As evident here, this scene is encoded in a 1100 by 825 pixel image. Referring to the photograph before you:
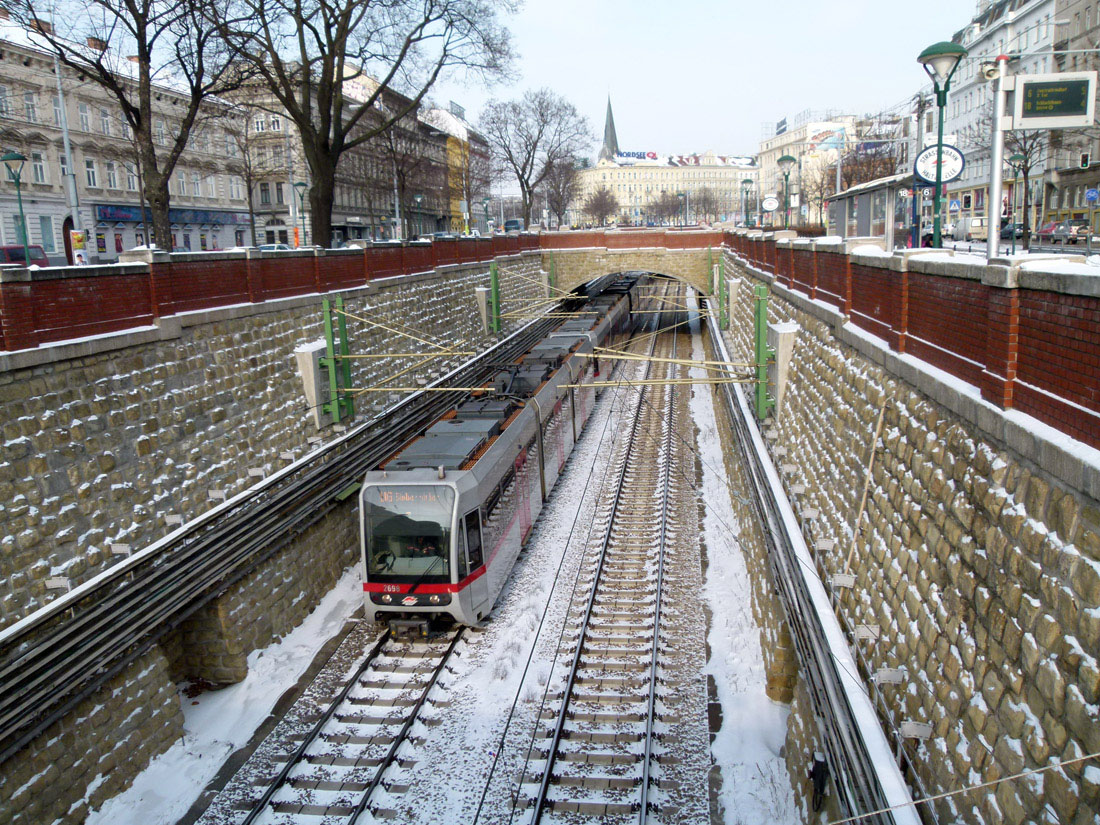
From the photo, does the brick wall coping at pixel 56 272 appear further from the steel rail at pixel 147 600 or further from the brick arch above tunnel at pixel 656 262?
the brick arch above tunnel at pixel 656 262

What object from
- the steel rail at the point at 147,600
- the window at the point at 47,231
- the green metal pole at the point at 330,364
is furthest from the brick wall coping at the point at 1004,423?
the window at the point at 47,231

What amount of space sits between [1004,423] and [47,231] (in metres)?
40.3

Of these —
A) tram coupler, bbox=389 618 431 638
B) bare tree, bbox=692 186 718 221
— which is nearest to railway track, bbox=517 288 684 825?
tram coupler, bbox=389 618 431 638

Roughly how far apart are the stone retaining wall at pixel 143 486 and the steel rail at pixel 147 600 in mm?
275

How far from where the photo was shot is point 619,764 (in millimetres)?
9344

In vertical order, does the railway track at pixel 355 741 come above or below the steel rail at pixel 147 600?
below

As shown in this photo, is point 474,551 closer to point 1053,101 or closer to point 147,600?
point 147,600

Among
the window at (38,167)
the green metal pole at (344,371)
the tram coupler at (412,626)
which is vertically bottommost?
the tram coupler at (412,626)

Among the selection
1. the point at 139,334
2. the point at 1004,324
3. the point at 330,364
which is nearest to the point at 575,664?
the point at 139,334

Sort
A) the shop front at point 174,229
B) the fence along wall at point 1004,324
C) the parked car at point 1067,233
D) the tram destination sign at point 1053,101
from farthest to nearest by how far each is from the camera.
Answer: the shop front at point 174,229, the parked car at point 1067,233, the tram destination sign at point 1053,101, the fence along wall at point 1004,324

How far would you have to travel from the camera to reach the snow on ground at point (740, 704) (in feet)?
28.6

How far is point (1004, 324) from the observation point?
4.84 metres

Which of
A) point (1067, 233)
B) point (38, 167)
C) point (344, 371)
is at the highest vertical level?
point (38, 167)

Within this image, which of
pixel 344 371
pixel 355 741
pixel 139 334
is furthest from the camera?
pixel 344 371
